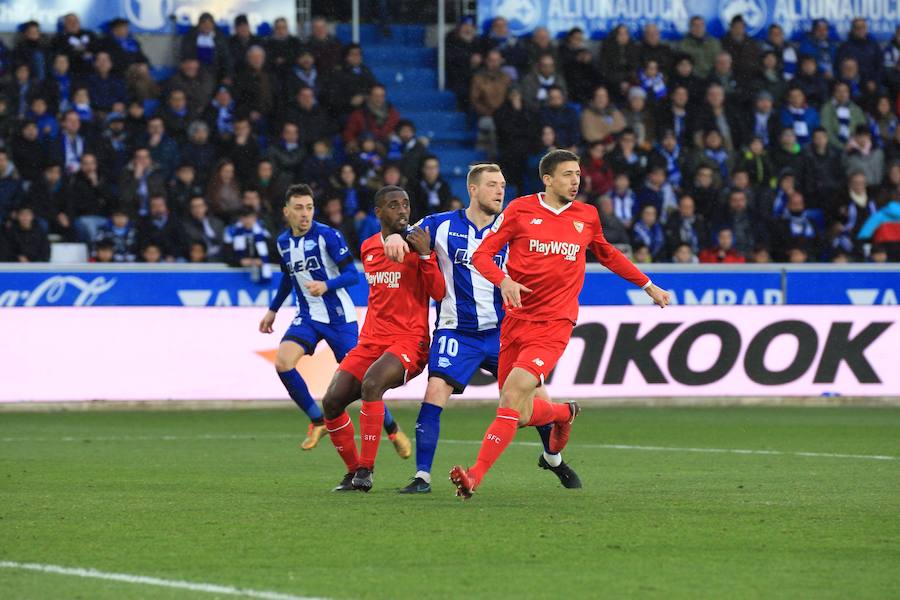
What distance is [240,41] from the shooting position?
22.2m

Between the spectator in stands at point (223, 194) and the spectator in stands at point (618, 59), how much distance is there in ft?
21.4

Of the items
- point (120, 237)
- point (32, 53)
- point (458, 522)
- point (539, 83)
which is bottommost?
point (120, 237)

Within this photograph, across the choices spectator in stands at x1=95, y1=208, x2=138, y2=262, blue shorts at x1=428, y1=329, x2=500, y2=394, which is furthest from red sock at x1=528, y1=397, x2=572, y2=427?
spectator in stands at x1=95, y1=208, x2=138, y2=262

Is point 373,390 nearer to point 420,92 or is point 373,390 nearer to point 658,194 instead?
point 658,194

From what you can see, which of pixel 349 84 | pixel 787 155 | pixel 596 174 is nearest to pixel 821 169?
pixel 787 155

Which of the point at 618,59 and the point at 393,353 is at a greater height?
the point at 618,59

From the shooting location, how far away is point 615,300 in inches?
762

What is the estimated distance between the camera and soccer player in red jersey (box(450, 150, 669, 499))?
9281 millimetres

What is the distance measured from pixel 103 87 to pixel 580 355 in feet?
24.3

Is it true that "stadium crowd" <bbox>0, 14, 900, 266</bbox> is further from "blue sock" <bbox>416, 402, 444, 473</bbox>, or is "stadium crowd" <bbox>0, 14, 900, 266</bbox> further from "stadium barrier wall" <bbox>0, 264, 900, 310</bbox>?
"blue sock" <bbox>416, 402, 444, 473</bbox>

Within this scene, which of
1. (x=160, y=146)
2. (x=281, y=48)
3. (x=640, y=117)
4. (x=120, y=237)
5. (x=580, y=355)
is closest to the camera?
(x=580, y=355)

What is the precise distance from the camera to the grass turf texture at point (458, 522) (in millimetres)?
6520

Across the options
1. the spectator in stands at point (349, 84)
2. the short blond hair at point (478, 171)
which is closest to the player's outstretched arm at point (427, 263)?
the short blond hair at point (478, 171)

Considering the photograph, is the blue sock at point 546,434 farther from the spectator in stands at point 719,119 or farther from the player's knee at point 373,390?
the spectator in stands at point 719,119
